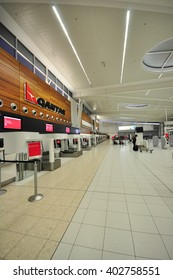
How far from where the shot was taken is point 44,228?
1.97 metres

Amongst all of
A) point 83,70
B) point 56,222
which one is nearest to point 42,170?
point 56,222

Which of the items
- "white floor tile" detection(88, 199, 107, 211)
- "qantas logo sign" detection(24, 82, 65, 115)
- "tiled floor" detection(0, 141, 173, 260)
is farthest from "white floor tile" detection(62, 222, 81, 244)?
"qantas logo sign" detection(24, 82, 65, 115)

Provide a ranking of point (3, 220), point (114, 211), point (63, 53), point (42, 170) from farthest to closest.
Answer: point (63, 53) → point (42, 170) → point (114, 211) → point (3, 220)

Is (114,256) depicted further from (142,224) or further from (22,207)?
(22,207)

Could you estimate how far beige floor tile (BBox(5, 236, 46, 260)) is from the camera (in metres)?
1.49

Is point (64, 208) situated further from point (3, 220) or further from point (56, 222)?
point (3, 220)

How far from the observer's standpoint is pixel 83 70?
25.0 ft

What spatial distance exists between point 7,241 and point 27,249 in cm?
36

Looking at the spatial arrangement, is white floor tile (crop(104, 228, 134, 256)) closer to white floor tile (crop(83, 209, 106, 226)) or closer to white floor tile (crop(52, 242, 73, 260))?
white floor tile (crop(83, 209, 106, 226))

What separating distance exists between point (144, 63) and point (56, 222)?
881 cm

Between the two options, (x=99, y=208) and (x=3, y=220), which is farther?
(x=99, y=208)

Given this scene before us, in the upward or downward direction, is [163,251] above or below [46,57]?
below

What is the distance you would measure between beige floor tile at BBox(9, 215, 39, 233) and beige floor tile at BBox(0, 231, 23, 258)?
9cm
